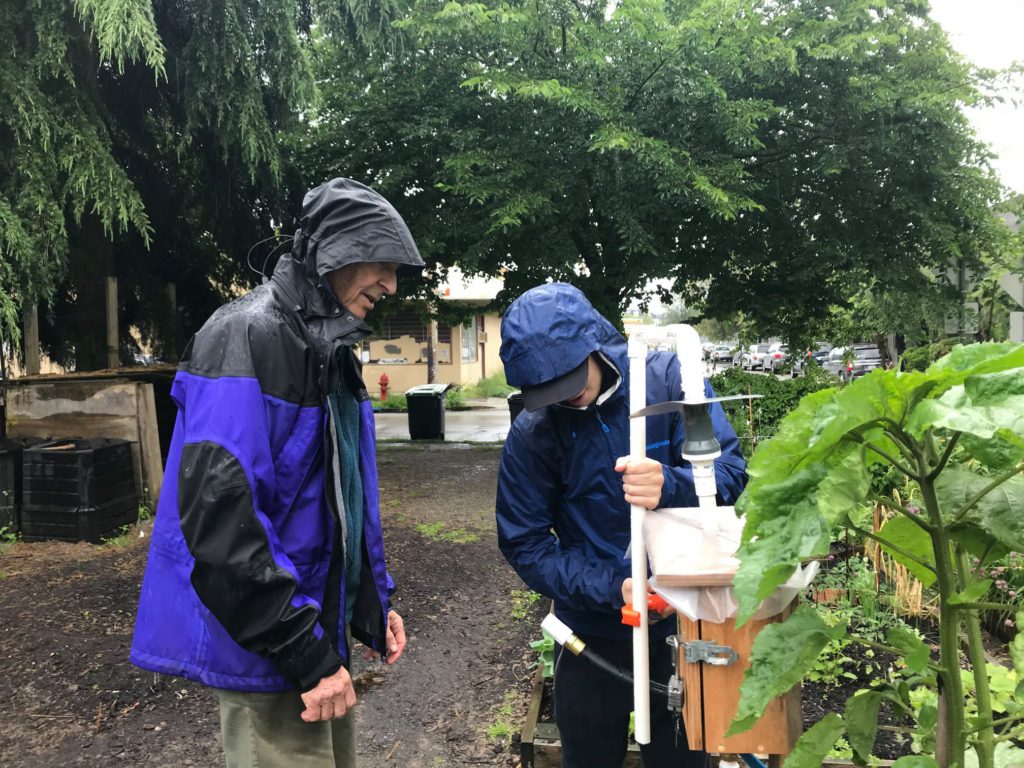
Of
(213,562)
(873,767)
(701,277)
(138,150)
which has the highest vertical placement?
(138,150)

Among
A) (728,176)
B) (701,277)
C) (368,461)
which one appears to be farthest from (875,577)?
(701,277)

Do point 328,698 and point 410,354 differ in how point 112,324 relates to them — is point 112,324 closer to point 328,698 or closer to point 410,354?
point 328,698

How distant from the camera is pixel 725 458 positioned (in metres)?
1.96

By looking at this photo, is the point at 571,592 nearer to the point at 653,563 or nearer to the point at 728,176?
the point at 653,563

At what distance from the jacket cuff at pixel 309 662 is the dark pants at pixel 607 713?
747 mm

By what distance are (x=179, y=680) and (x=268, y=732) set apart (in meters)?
2.54

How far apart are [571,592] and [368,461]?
0.67 m

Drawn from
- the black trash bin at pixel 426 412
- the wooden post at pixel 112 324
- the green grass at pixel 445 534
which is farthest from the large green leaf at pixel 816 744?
the black trash bin at pixel 426 412

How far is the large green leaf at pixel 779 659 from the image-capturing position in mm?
972

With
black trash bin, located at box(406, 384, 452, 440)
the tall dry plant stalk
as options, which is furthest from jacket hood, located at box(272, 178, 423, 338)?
black trash bin, located at box(406, 384, 452, 440)

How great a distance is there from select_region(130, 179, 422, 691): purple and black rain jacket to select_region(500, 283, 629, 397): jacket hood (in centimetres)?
36

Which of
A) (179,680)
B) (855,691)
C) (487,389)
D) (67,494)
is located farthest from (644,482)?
(487,389)

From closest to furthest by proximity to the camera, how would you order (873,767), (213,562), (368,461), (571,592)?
(873,767)
(213,562)
(571,592)
(368,461)

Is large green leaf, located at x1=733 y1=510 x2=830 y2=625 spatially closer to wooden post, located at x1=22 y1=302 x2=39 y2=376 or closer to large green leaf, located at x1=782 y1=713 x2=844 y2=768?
large green leaf, located at x1=782 y1=713 x2=844 y2=768
